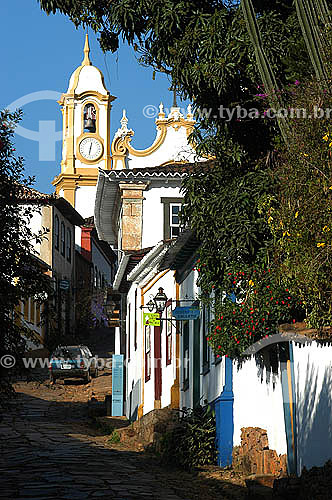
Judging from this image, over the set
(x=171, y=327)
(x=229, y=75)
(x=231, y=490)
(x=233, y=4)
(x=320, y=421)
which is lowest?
(x=231, y=490)

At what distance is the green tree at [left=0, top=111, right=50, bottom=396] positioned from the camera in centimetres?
1191

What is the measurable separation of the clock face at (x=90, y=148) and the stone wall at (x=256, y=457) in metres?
45.9

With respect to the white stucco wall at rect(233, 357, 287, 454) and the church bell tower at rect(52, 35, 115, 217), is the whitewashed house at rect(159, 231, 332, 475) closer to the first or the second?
the white stucco wall at rect(233, 357, 287, 454)

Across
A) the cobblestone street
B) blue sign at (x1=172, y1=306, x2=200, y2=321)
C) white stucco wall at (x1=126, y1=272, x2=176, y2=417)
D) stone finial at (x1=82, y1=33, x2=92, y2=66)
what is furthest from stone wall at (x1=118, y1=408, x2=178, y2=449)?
stone finial at (x1=82, y1=33, x2=92, y2=66)

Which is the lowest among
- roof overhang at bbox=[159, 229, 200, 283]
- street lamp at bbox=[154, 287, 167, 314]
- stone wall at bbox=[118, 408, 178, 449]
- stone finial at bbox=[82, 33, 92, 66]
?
stone wall at bbox=[118, 408, 178, 449]

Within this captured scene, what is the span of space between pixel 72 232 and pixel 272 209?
41646 mm

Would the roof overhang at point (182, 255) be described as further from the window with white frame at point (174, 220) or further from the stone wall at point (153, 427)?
the window with white frame at point (174, 220)

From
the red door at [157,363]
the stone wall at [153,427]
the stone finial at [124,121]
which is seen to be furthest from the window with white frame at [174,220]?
the stone finial at [124,121]

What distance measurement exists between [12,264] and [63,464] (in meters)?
4.91

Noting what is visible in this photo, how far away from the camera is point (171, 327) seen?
21266mm

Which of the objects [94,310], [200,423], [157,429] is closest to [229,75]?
[200,423]

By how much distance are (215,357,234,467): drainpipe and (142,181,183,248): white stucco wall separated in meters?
13.1

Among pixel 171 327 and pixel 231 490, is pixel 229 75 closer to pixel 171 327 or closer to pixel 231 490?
pixel 231 490

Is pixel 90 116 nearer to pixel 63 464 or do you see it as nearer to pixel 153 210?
pixel 153 210
